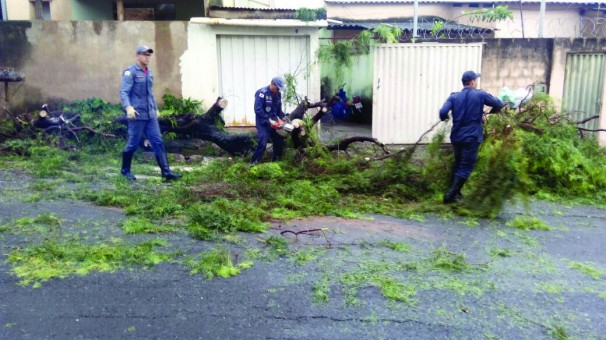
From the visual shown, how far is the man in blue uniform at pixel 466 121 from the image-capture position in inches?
271

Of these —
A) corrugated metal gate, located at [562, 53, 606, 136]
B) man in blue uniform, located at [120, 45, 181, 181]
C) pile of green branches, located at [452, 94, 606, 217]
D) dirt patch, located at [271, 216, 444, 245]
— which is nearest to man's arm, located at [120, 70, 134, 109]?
man in blue uniform, located at [120, 45, 181, 181]

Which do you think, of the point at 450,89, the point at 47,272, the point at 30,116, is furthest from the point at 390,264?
the point at 30,116

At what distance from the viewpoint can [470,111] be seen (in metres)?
6.88

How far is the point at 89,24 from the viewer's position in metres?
10.4

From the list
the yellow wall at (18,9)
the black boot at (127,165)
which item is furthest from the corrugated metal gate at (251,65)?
the yellow wall at (18,9)

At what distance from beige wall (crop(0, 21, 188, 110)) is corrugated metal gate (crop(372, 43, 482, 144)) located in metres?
3.84

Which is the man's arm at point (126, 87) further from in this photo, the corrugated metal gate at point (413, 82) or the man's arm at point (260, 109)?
the corrugated metal gate at point (413, 82)

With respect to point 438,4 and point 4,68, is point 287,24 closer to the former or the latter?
point 4,68

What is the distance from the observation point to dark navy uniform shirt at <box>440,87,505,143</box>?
6.88m

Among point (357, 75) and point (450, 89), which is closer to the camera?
point (450, 89)

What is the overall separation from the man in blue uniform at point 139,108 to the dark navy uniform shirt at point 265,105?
162cm

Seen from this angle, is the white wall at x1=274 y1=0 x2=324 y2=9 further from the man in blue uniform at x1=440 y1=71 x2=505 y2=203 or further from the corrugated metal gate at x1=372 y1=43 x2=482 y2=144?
the man in blue uniform at x1=440 y1=71 x2=505 y2=203

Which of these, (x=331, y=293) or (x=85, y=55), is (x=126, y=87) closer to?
(x=85, y=55)

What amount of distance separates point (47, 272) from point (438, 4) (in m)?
Answer: 16.1
